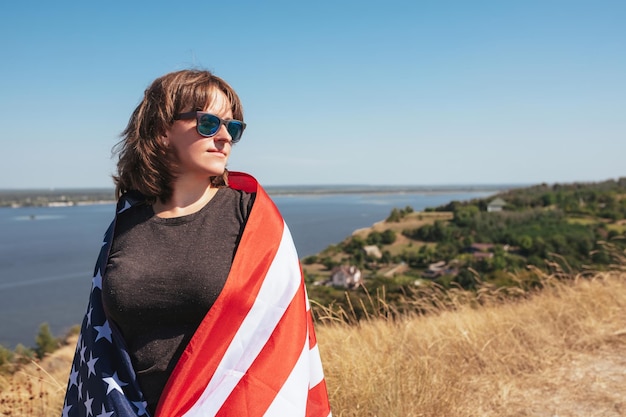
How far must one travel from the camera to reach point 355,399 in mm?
2686

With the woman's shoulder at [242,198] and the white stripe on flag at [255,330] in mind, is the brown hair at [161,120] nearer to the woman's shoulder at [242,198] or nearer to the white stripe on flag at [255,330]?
the woman's shoulder at [242,198]

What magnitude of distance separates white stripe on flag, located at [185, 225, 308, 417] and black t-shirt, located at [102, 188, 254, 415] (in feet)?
0.41

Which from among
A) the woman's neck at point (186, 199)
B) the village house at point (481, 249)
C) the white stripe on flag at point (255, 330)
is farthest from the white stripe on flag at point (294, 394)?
the village house at point (481, 249)

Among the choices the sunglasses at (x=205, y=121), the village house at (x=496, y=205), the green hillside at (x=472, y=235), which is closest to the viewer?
the sunglasses at (x=205, y=121)

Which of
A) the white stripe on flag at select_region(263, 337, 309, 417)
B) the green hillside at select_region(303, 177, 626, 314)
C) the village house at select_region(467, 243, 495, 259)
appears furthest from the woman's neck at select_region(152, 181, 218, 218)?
the village house at select_region(467, 243, 495, 259)

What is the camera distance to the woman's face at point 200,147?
1.59 meters

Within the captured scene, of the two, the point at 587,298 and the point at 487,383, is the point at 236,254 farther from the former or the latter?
the point at 587,298

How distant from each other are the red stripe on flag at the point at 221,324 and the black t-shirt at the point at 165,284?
0.14 ft

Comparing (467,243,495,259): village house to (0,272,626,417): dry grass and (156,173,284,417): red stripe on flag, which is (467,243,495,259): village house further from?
(156,173,284,417): red stripe on flag

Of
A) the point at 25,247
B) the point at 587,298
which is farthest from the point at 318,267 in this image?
the point at 25,247

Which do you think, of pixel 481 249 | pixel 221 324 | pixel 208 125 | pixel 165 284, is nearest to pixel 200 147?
pixel 208 125

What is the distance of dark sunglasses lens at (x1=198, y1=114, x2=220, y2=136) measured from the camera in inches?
61.9

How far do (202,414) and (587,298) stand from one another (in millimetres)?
4588

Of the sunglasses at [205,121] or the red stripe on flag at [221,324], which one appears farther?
the sunglasses at [205,121]
